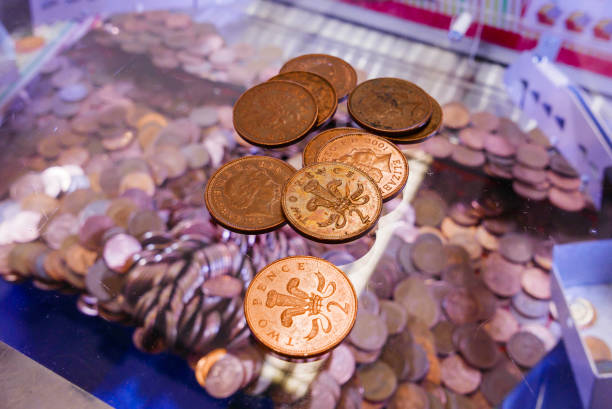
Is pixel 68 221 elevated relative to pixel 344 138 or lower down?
lower down

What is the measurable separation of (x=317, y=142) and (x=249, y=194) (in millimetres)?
366

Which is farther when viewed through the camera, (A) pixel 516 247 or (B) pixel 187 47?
(B) pixel 187 47

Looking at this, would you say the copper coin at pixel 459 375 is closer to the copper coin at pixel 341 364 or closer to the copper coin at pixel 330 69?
the copper coin at pixel 341 364

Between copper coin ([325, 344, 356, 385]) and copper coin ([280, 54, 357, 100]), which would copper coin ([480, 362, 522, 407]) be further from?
copper coin ([280, 54, 357, 100])

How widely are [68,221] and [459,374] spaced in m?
1.56

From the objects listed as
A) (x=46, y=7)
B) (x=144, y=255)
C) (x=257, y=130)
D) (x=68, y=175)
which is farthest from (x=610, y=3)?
(x=46, y=7)

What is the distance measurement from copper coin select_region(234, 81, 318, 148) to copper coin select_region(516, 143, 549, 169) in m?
1.03

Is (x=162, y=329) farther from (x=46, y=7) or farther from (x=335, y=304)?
(x=46, y=7)

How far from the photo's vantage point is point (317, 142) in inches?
67.3

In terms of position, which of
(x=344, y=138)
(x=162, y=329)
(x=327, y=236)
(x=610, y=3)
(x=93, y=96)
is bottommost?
(x=162, y=329)

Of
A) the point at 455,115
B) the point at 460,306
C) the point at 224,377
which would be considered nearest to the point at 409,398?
the point at 460,306

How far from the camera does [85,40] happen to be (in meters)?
2.42

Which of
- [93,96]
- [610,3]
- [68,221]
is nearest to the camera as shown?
[68,221]

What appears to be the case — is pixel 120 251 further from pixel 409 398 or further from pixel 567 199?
pixel 567 199
